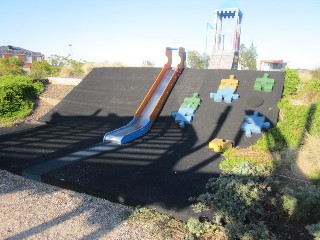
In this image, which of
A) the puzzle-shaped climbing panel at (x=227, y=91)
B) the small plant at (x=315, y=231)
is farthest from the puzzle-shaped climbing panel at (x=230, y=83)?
the small plant at (x=315, y=231)

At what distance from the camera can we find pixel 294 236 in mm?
3891

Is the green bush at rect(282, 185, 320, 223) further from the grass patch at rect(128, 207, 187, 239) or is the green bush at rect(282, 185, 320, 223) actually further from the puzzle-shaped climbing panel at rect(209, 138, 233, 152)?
the puzzle-shaped climbing panel at rect(209, 138, 233, 152)

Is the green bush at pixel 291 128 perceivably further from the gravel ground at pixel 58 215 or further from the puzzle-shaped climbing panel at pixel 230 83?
the gravel ground at pixel 58 215

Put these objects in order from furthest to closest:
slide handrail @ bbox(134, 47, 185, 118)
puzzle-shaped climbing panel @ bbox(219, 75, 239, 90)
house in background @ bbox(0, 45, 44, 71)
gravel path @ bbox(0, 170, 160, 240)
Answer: house in background @ bbox(0, 45, 44, 71), slide handrail @ bbox(134, 47, 185, 118), puzzle-shaped climbing panel @ bbox(219, 75, 239, 90), gravel path @ bbox(0, 170, 160, 240)

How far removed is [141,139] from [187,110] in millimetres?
2116

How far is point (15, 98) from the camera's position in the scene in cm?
1215

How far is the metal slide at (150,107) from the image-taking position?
29.0ft

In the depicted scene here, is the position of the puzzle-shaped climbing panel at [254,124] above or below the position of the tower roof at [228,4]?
below

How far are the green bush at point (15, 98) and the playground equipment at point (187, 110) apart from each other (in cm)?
680

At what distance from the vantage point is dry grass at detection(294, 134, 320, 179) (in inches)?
230

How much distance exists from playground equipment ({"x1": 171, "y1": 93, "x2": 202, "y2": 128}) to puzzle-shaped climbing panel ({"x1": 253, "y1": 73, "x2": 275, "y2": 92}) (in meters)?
2.12

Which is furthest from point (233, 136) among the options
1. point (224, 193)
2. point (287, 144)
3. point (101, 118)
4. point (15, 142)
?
point (15, 142)

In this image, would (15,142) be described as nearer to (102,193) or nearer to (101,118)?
(101,118)

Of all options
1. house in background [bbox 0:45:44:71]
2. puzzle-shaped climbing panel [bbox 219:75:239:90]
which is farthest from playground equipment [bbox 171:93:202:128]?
house in background [bbox 0:45:44:71]
